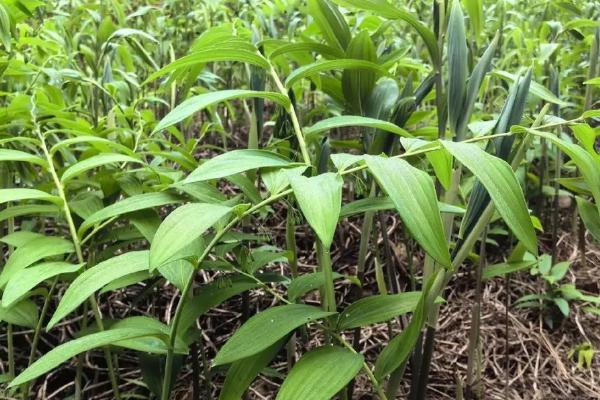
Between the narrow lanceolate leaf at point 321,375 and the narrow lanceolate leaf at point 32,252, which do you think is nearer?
the narrow lanceolate leaf at point 321,375

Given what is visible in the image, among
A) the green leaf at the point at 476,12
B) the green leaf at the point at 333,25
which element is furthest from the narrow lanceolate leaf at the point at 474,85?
the green leaf at the point at 333,25

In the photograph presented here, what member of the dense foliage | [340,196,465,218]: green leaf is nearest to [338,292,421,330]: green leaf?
the dense foliage

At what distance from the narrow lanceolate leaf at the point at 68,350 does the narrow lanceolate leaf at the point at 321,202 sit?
23 centimetres

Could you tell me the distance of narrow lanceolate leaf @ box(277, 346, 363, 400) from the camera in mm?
547

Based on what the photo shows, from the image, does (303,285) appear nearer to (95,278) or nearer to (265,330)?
(265,330)

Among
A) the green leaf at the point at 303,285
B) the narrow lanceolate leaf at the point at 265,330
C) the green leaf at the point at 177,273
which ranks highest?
the green leaf at the point at 177,273

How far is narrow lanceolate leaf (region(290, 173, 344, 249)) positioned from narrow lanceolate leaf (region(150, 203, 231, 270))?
8 centimetres

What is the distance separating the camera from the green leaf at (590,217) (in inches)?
35.7

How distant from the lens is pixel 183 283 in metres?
0.67

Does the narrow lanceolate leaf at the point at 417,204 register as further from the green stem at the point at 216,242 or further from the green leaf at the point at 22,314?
the green leaf at the point at 22,314

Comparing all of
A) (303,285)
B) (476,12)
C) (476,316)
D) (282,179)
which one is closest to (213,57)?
(282,179)

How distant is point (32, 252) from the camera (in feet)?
2.34

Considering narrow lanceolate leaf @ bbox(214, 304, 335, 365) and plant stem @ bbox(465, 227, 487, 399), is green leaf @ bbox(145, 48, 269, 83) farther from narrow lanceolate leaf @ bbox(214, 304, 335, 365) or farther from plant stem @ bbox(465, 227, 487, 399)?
plant stem @ bbox(465, 227, 487, 399)

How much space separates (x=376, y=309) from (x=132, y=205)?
315 mm
